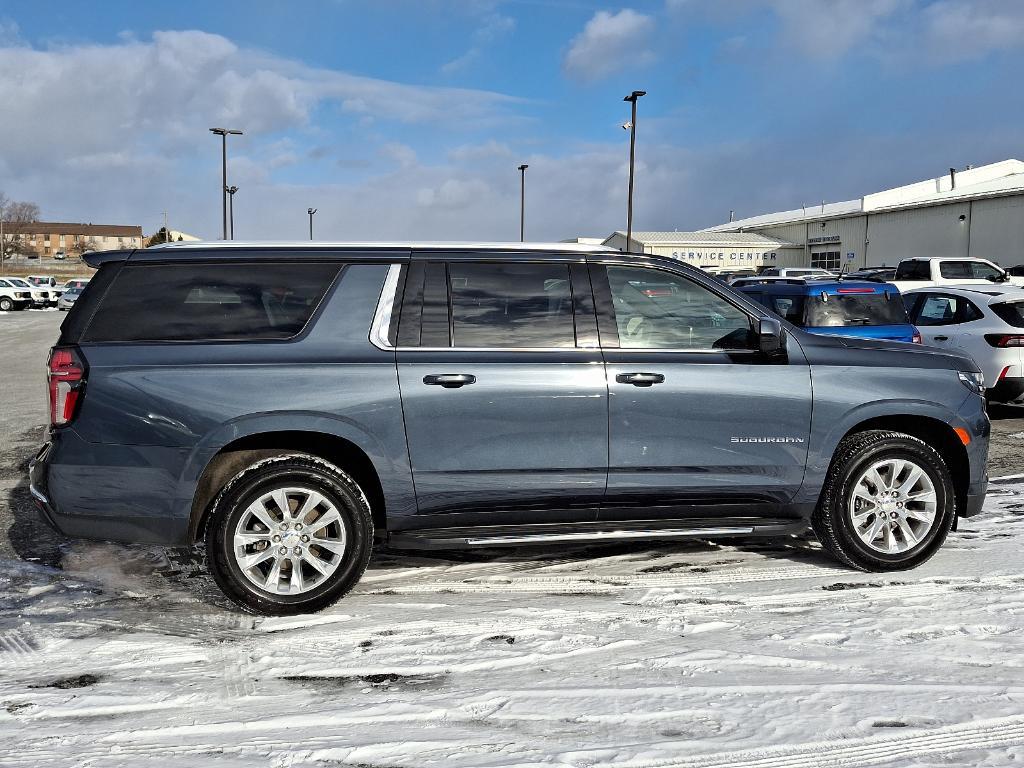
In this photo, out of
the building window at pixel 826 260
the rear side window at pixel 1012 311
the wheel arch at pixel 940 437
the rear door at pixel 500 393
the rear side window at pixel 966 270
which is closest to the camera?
the rear door at pixel 500 393

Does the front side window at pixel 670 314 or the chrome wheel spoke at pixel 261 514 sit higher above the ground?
the front side window at pixel 670 314

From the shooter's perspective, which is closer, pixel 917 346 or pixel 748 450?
pixel 748 450

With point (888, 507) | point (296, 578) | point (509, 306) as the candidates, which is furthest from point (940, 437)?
point (296, 578)

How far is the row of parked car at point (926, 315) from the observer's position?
32.0ft

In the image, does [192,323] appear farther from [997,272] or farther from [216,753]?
[997,272]

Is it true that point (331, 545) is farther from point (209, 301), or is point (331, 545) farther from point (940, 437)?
point (940, 437)

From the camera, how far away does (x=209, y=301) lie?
→ 15.2ft

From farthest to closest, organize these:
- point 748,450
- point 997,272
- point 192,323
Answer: point 997,272 < point 748,450 < point 192,323

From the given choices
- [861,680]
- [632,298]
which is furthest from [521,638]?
[632,298]

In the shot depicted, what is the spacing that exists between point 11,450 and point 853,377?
7541mm

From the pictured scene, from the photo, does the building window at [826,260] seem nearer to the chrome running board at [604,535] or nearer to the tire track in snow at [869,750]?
the chrome running board at [604,535]

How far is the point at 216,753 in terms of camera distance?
3242 millimetres

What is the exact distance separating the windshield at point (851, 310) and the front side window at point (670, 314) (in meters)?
5.01

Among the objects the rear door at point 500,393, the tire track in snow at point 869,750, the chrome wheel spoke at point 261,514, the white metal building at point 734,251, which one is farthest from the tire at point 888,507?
the white metal building at point 734,251
